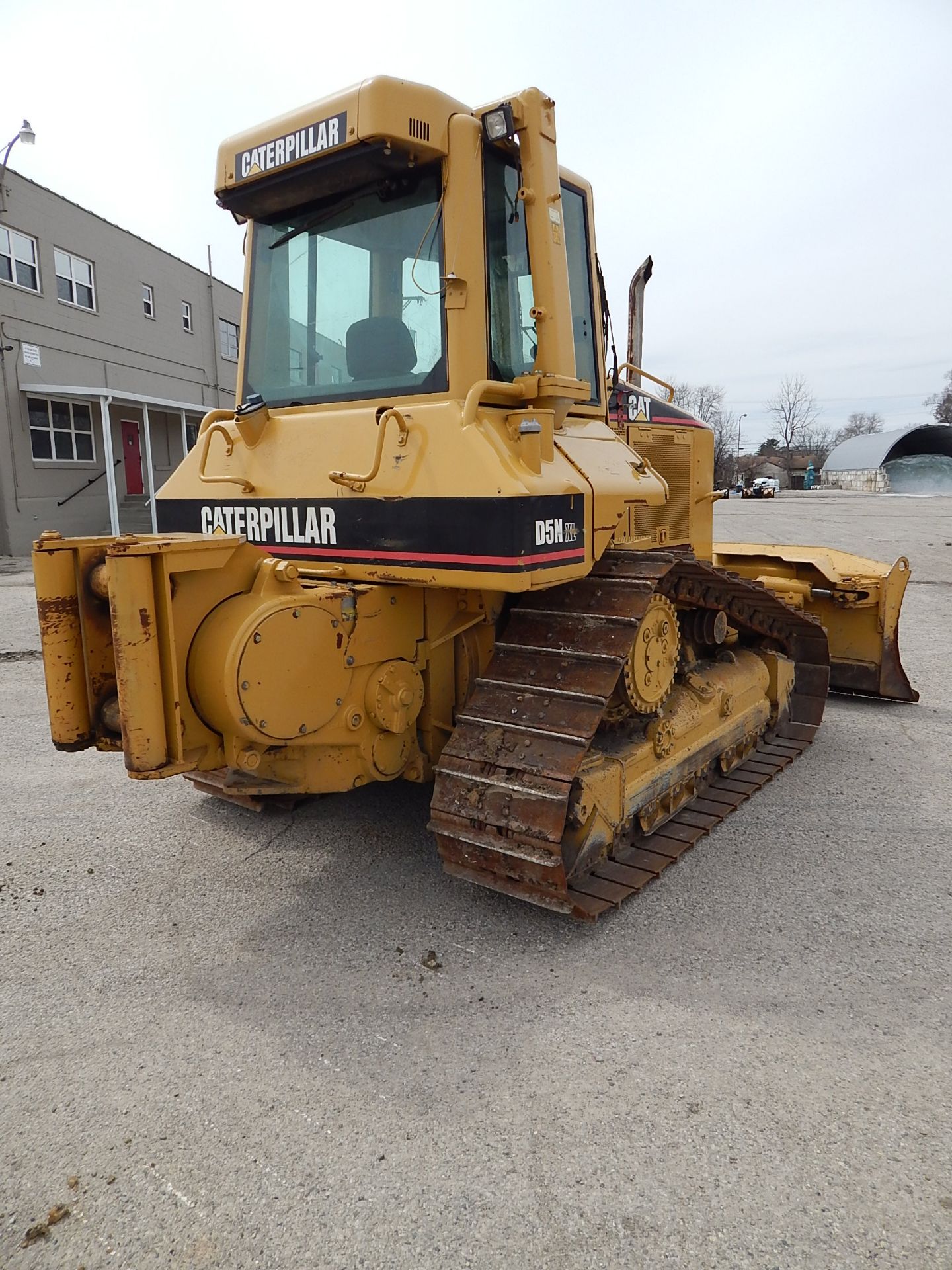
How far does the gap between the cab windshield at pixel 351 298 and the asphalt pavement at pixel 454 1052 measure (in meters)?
2.07

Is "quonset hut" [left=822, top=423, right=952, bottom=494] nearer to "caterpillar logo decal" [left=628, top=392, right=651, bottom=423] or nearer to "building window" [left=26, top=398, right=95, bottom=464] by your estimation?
"building window" [left=26, top=398, right=95, bottom=464]

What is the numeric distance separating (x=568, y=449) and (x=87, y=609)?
75.5 inches

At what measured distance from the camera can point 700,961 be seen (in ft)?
10.1

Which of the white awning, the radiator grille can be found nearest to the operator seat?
the radiator grille

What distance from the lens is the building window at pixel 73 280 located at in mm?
18688

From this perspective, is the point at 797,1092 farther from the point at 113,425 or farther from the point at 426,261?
the point at 113,425

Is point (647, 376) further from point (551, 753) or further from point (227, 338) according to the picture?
point (227, 338)

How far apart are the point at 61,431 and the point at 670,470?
17.3 metres

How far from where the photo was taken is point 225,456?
12.7 ft

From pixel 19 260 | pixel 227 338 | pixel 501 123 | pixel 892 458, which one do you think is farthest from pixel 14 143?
pixel 892 458

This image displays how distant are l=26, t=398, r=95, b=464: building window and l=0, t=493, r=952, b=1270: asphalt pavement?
634 inches

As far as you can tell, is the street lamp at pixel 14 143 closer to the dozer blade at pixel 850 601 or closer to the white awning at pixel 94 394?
the white awning at pixel 94 394

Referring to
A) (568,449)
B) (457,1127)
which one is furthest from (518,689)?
(457,1127)

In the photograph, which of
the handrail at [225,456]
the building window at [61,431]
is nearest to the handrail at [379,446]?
the handrail at [225,456]
